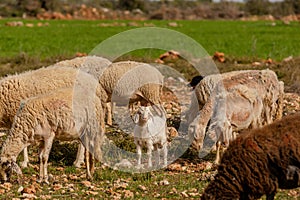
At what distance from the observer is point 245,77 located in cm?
1276

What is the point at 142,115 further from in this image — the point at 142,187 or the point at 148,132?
the point at 142,187

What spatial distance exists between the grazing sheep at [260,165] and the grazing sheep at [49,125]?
128 inches

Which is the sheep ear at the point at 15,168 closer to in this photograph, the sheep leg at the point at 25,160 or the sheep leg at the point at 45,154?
the sheep leg at the point at 45,154

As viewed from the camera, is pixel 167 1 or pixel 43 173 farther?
pixel 167 1

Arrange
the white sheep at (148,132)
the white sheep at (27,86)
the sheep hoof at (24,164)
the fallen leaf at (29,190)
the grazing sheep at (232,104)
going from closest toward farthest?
the fallen leaf at (29,190) < the white sheep at (148,132) < the sheep hoof at (24,164) < the grazing sheep at (232,104) < the white sheep at (27,86)

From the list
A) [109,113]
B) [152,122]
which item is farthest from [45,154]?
[109,113]

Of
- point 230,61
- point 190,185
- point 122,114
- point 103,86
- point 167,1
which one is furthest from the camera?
point 167,1

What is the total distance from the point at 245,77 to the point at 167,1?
90.9 metres

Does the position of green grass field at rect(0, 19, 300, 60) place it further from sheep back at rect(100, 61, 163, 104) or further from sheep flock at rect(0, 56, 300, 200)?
sheep flock at rect(0, 56, 300, 200)

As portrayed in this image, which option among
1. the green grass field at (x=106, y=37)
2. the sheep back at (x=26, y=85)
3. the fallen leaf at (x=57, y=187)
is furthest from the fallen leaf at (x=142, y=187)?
the green grass field at (x=106, y=37)

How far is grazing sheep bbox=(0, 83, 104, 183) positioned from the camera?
10.1 m

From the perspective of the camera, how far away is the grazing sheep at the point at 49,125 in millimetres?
10117

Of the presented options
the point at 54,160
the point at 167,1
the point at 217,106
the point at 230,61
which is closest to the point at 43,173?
the point at 54,160

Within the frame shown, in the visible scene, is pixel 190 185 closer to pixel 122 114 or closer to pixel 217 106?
pixel 217 106
